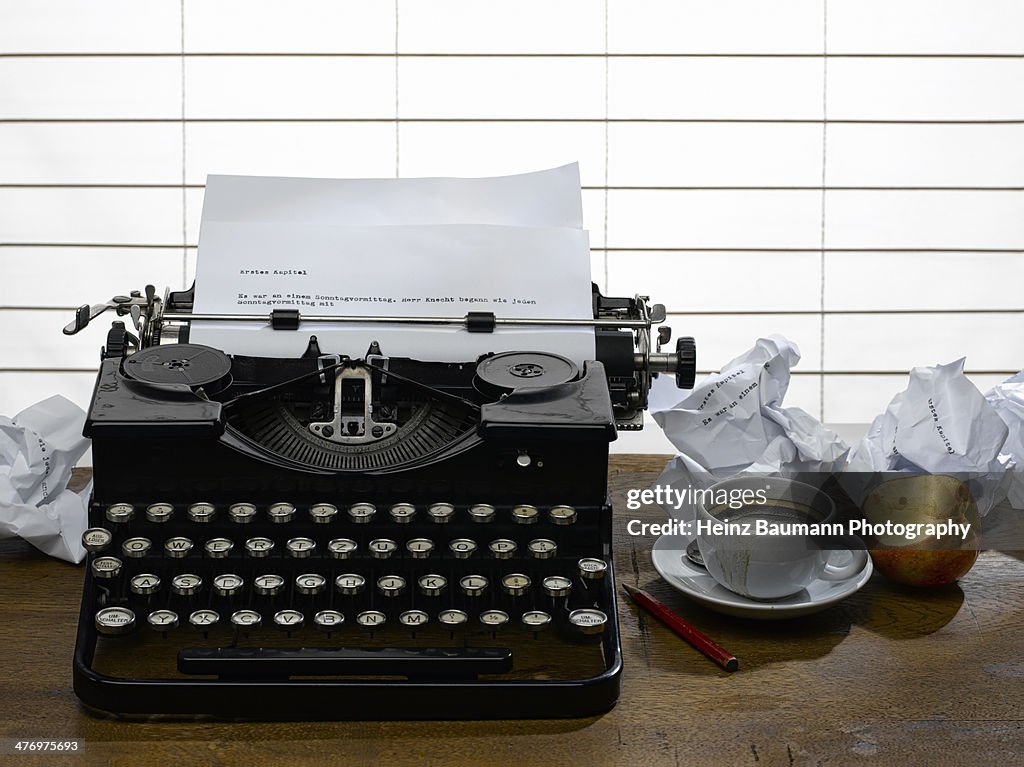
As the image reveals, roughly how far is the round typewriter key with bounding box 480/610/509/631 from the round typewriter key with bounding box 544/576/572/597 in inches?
2.4

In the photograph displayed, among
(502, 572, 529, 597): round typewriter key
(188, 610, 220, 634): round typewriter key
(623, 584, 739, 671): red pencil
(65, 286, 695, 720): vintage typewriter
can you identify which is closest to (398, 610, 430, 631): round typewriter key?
(65, 286, 695, 720): vintage typewriter

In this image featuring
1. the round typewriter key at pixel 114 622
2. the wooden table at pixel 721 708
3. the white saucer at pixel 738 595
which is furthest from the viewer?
the white saucer at pixel 738 595

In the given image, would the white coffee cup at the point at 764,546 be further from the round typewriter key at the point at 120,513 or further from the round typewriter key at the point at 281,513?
the round typewriter key at the point at 120,513

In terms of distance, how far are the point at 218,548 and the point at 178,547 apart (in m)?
0.05

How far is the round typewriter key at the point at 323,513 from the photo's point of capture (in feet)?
4.59

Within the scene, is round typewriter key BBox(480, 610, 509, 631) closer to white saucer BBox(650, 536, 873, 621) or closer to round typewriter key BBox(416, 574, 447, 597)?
round typewriter key BBox(416, 574, 447, 597)

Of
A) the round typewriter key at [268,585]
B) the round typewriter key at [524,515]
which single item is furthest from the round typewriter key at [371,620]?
the round typewriter key at [524,515]

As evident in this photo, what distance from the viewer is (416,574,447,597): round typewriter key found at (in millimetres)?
1355

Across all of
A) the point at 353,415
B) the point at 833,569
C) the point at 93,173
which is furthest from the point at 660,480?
the point at 93,173

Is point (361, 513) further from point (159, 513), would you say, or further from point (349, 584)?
point (159, 513)

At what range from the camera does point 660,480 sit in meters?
1.84

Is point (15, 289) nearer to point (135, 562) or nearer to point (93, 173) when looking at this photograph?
point (93, 173)

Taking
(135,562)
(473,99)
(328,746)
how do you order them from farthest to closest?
(473,99), (135,562), (328,746)

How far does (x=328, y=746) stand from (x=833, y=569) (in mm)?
718
